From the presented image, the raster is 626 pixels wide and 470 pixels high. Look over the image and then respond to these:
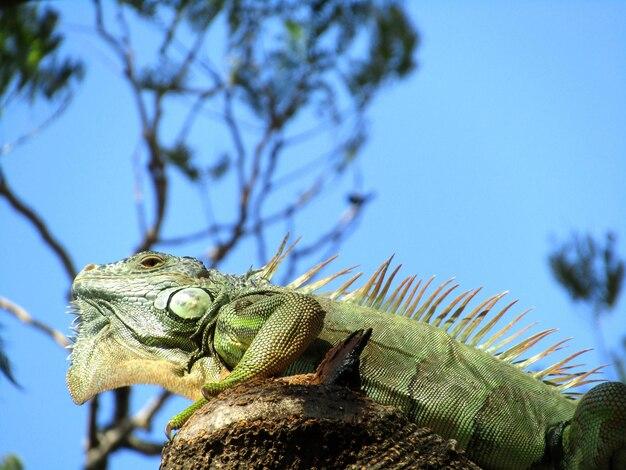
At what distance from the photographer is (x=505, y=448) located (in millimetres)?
4051

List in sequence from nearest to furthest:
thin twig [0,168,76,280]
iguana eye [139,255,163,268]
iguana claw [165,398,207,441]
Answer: iguana claw [165,398,207,441], iguana eye [139,255,163,268], thin twig [0,168,76,280]

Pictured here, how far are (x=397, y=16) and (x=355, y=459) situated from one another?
10.5 metres

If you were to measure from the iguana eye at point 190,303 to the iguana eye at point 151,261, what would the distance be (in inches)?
13.3

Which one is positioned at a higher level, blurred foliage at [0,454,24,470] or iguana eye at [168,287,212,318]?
iguana eye at [168,287,212,318]

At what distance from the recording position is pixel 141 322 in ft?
15.2

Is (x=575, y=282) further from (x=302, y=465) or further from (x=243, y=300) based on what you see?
(x=302, y=465)

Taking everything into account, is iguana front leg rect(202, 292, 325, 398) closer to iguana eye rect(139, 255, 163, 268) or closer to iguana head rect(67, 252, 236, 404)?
iguana head rect(67, 252, 236, 404)

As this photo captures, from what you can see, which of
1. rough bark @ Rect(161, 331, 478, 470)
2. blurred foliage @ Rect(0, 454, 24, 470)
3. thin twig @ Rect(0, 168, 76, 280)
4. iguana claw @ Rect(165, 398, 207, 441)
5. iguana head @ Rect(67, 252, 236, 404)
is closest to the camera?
rough bark @ Rect(161, 331, 478, 470)

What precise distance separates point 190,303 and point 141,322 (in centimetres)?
29

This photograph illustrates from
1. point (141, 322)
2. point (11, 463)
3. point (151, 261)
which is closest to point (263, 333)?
point (141, 322)

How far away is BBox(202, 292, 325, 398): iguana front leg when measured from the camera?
393 centimetres

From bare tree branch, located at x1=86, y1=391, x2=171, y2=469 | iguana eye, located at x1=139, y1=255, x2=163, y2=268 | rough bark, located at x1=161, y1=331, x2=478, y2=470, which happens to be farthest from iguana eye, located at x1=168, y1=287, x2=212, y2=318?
bare tree branch, located at x1=86, y1=391, x2=171, y2=469

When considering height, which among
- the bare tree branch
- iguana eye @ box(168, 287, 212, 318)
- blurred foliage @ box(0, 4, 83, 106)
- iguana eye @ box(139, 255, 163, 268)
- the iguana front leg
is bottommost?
the bare tree branch

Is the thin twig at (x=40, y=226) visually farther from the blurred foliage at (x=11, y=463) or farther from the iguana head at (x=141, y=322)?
the iguana head at (x=141, y=322)
